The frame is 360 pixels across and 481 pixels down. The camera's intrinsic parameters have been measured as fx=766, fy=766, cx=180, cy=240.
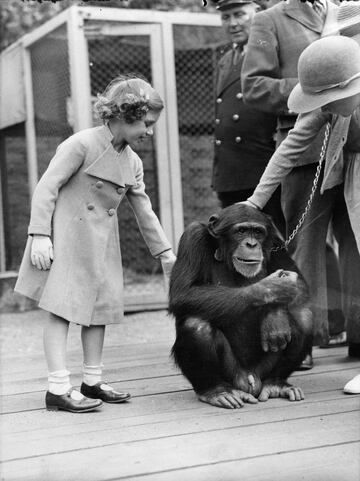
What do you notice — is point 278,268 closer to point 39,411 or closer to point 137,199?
point 137,199

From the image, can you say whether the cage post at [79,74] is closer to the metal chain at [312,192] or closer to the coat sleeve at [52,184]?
the metal chain at [312,192]

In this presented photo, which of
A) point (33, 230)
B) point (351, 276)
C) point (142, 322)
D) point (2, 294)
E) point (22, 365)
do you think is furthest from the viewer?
point (2, 294)

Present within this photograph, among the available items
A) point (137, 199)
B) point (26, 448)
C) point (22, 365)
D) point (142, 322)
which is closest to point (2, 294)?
point (142, 322)

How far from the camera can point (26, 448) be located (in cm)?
242

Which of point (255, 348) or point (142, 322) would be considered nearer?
point (255, 348)

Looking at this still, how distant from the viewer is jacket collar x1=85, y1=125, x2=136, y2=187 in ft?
9.63

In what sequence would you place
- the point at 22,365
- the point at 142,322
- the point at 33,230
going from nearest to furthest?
1. the point at 33,230
2. the point at 22,365
3. the point at 142,322

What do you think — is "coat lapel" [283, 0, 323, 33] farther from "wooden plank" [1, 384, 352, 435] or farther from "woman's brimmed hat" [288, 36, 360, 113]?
"wooden plank" [1, 384, 352, 435]

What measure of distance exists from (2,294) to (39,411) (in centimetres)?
340

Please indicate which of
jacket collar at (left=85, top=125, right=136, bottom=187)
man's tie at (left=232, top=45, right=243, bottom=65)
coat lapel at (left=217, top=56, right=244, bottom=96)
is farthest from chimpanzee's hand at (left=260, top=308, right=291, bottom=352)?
man's tie at (left=232, top=45, right=243, bottom=65)

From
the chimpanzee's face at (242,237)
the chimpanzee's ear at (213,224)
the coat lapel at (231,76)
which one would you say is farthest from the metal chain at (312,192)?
the coat lapel at (231,76)

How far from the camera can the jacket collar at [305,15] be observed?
3701 mm

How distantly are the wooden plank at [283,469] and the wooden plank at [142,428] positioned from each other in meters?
0.34

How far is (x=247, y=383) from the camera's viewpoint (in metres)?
3.04
